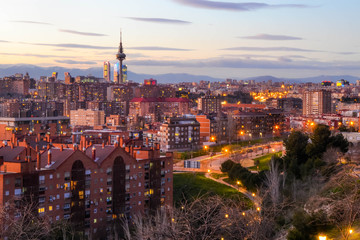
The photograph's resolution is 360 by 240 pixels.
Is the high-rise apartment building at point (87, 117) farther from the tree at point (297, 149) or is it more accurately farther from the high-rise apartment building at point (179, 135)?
the tree at point (297, 149)

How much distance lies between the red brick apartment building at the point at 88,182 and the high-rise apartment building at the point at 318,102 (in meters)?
51.5

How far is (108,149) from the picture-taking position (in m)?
18.8

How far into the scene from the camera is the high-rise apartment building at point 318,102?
6938 centimetres

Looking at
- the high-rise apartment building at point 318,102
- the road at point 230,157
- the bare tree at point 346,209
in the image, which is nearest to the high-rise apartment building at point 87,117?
the road at point 230,157

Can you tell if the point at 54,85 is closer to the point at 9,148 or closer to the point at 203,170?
the point at 203,170

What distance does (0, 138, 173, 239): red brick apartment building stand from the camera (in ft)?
52.2

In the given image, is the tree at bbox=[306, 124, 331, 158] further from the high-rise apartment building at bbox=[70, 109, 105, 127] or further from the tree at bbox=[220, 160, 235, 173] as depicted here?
the high-rise apartment building at bbox=[70, 109, 105, 127]

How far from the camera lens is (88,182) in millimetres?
17844

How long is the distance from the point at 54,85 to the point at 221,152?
61.6 m

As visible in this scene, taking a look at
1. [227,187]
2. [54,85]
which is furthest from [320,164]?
[54,85]

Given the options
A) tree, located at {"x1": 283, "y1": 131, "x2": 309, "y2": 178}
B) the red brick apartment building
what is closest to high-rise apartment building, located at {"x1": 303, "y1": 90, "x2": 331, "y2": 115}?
tree, located at {"x1": 283, "y1": 131, "x2": 309, "y2": 178}

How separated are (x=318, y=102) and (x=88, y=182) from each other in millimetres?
55776

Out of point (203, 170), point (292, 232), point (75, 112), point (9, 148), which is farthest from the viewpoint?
point (75, 112)

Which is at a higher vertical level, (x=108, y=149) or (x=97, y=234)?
(x=108, y=149)
